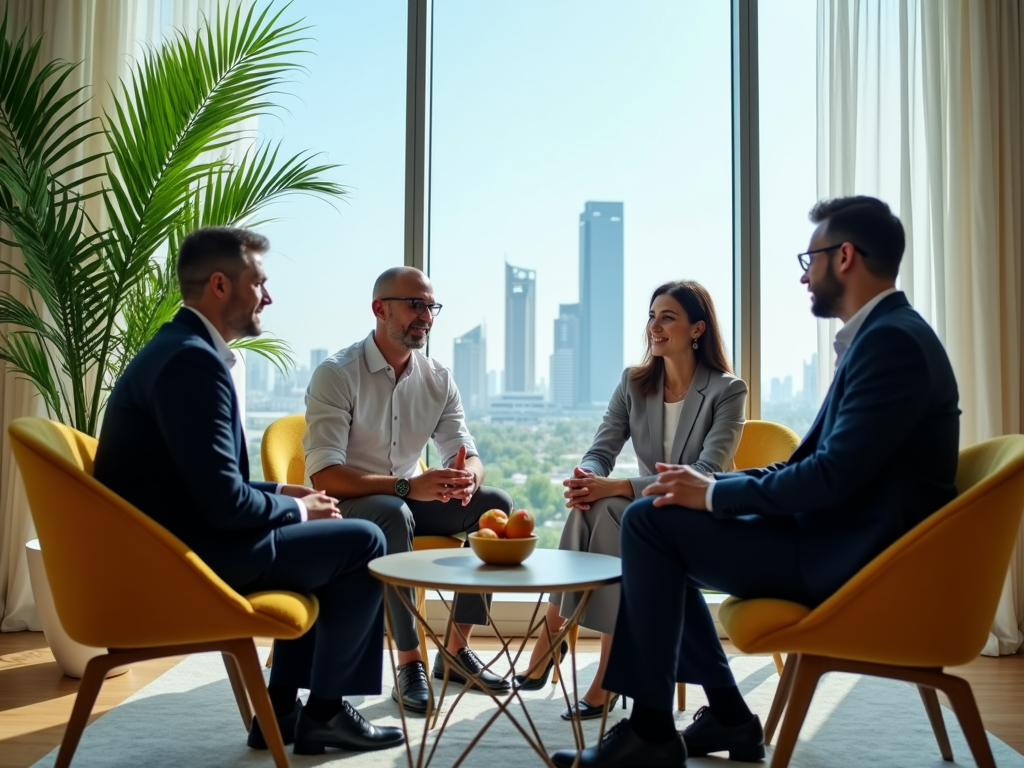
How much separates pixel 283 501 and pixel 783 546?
1.20m

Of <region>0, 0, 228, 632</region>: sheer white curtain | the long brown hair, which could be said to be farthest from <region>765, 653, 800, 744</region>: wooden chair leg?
<region>0, 0, 228, 632</region>: sheer white curtain

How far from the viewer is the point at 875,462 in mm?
1995

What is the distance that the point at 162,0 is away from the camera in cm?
394

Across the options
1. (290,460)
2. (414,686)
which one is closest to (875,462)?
(414,686)

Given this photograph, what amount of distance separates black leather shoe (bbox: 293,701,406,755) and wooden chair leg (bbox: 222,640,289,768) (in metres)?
0.28

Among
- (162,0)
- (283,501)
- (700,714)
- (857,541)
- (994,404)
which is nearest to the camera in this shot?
(857,541)

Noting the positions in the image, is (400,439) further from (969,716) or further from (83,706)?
(969,716)

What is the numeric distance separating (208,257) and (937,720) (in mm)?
2182

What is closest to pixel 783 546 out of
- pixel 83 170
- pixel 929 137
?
pixel 929 137

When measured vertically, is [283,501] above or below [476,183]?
below

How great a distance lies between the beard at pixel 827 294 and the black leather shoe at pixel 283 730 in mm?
1736

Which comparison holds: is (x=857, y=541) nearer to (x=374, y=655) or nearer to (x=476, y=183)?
(x=374, y=655)

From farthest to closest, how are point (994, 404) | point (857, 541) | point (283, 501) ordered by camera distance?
point (994, 404), point (283, 501), point (857, 541)

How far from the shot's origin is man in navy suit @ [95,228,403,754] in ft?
6.77
